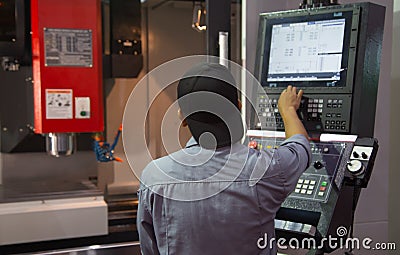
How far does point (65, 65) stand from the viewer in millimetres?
2463

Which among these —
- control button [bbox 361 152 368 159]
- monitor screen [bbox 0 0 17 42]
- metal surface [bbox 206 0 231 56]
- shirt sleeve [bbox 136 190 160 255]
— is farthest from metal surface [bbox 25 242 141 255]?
monitor screen [bbox 0 0 17 42]

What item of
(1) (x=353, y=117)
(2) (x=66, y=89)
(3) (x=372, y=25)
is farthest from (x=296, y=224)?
(2) (x=66, y=89)

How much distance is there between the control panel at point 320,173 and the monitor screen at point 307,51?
0.64 feet

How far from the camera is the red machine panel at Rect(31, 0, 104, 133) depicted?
95.6 inches

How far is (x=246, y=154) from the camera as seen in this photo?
1340 mm

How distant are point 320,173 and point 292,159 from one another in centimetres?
19

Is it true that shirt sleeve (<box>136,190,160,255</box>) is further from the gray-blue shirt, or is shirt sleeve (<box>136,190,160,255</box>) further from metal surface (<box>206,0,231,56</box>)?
metal surface (<box>206,0,231,56</box>)

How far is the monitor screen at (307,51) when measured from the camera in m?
1.52

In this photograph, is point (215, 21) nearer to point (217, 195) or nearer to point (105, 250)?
point (217, 195)

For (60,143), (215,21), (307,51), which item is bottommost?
(60,143)

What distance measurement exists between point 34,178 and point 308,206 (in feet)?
7.22

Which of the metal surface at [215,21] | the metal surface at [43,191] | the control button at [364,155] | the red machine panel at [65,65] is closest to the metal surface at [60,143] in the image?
the red machine panel at [65,65]

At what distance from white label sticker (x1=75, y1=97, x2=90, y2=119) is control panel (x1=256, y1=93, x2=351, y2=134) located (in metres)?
1.14

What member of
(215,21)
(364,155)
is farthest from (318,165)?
(215,21)
